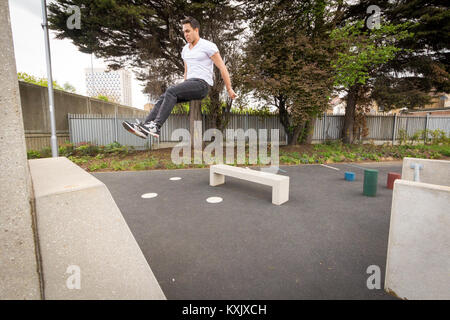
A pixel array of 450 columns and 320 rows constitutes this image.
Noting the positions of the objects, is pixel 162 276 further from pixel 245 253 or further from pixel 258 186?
pixel 258 186

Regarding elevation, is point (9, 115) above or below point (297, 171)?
above

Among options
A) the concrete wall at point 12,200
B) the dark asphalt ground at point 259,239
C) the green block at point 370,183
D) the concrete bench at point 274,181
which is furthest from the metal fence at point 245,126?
the concrete wall at point 12,200

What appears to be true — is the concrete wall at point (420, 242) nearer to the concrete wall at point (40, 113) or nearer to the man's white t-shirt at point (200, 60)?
the man's white t-shirt at point (200, 60)

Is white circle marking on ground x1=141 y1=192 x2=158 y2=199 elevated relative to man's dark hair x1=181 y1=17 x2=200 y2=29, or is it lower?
lower

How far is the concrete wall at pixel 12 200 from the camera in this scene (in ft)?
4.02

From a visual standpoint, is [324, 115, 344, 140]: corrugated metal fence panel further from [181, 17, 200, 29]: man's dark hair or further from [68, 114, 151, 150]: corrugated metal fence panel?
[181, 17, 200, 29]: man's dark hair

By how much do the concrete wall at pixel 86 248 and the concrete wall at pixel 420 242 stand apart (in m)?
2.06

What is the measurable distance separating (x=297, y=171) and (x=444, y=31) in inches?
417

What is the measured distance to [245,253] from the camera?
102 inches

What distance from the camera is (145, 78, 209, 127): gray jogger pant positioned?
2.59 meters

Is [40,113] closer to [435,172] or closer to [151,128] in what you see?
[151,128]

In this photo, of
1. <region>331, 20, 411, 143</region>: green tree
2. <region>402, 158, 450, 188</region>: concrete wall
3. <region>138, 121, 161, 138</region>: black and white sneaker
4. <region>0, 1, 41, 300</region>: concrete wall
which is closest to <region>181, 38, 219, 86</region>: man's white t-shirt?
<region>138, 121, 161, 138</region>: black and white sneaker

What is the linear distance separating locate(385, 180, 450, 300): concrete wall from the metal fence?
974 centimetres
